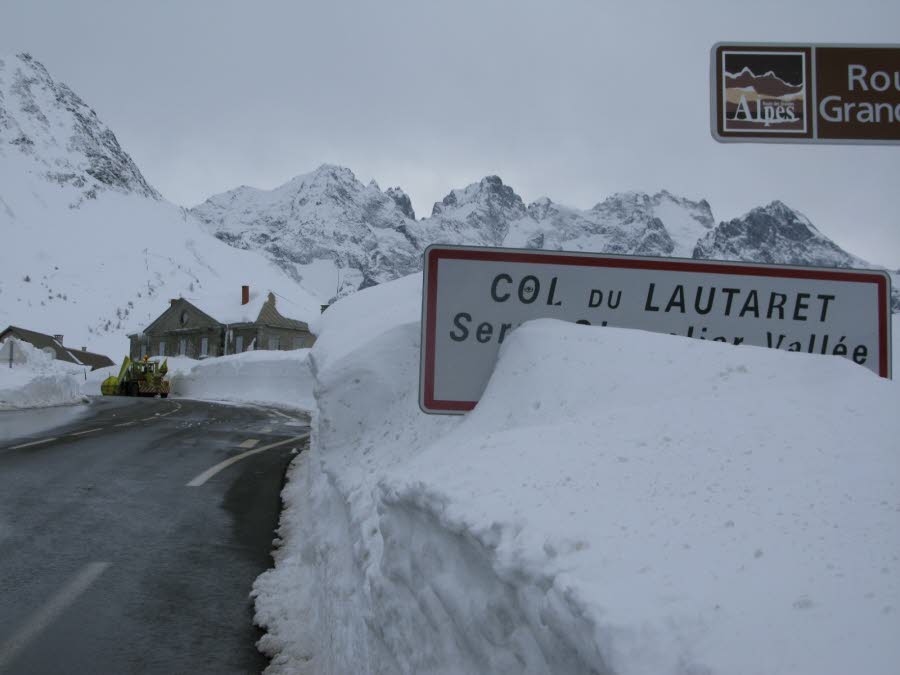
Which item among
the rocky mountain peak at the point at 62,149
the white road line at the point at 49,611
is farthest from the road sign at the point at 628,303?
the rocky mountain peak at the point at 62,149

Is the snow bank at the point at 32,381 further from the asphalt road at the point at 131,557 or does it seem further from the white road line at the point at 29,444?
the asphalt road at the point at 131,557

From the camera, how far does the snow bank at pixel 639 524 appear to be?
1.50 m

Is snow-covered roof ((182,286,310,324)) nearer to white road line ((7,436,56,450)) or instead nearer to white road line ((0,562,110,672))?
white road line ((7,436,56,450))

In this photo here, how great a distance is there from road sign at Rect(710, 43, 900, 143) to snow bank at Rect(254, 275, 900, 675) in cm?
95

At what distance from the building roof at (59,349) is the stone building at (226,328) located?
16209mm

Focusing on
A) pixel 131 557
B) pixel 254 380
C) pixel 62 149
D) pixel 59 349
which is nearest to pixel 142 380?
pixel 254 380

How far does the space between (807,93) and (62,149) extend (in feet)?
661

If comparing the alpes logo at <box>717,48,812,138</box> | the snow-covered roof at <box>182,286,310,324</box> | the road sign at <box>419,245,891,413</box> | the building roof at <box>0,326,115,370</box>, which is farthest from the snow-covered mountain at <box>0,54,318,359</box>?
the alpes logo at <box>717,48,812,138</box>

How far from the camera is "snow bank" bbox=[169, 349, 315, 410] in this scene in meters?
35.7

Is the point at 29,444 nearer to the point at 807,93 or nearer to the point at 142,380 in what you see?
the point at 807,93

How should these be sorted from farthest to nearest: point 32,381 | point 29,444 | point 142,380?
point 142,380 → point 32,381 → point 29,444

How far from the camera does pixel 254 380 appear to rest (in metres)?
40.1

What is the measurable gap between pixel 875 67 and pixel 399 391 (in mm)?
4407

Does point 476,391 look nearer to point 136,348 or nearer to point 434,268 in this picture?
point 434,268
